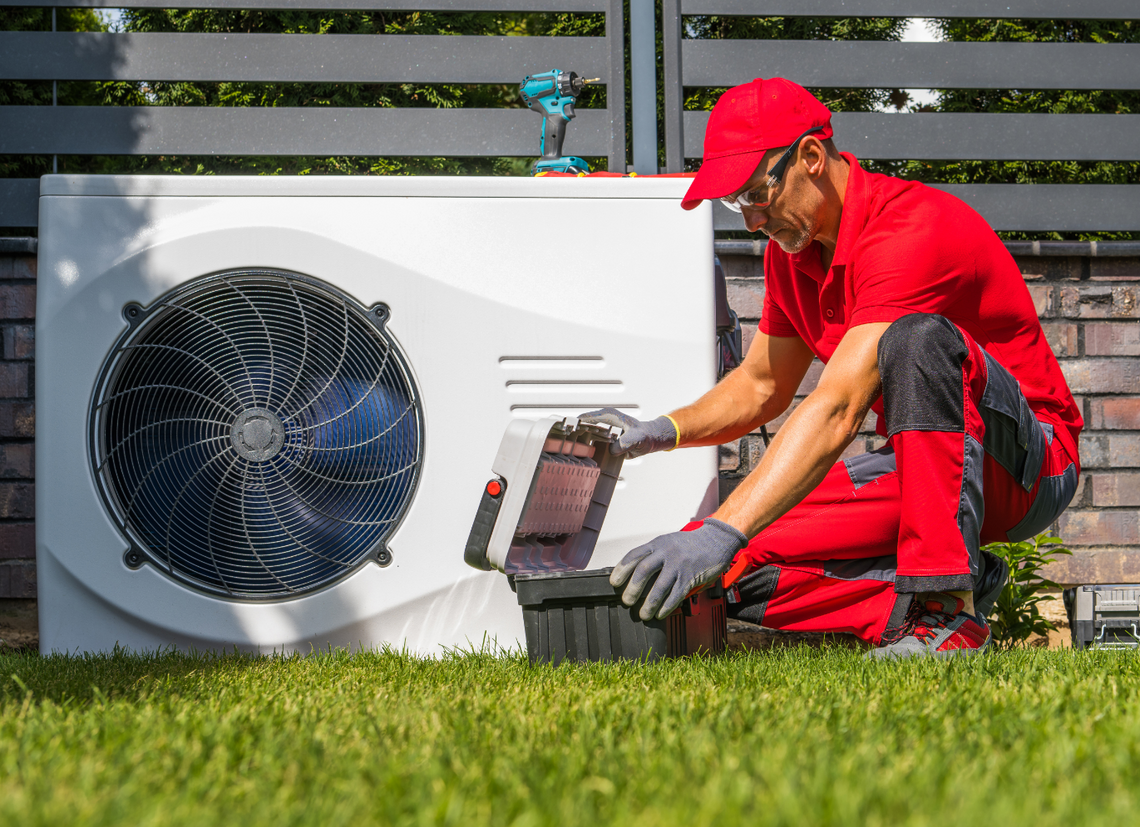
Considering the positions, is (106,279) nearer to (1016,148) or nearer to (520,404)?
(520,404)

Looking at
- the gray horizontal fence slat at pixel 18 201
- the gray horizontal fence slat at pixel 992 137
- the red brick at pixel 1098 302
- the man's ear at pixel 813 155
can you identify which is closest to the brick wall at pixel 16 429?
the gray horizontal fence slat at pixel 18 201

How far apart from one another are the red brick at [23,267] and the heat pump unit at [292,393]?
107 cm

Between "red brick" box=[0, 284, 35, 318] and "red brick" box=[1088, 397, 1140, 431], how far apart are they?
10.9 ft

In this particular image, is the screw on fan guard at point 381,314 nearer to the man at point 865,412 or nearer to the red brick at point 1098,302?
the man at point 865,412

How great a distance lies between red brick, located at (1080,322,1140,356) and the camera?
2.91 meters

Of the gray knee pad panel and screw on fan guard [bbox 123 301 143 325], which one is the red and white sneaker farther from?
screw on fan guard [bbox 123 301 143 325]

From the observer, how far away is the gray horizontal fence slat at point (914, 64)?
9.71 ft

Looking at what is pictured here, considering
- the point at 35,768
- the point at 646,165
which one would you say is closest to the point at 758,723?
the point at 35,768

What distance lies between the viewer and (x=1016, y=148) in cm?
301

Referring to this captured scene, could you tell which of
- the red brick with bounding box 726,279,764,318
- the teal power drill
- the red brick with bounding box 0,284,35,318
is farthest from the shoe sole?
the red brick with bounding box 0,284,35,318

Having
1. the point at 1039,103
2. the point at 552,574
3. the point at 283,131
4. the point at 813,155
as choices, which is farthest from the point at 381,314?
the point at 1039,103

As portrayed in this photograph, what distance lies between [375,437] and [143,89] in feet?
13.0

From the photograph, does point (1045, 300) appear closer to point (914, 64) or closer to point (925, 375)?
point (914, 64)

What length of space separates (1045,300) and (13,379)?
3241 millimetres
